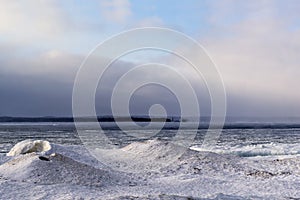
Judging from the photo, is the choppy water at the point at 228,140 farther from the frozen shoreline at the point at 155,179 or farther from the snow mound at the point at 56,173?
the snow mound at the point at 56,173

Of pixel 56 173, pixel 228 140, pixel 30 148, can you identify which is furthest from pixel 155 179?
pixel 228 140

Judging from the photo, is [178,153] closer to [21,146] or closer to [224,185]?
[224,185]

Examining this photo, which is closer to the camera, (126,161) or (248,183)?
(248,183)

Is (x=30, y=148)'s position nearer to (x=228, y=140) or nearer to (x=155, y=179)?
(x=155, y=179)

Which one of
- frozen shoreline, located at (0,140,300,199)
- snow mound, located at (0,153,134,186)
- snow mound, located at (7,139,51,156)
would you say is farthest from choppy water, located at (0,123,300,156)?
snow mound, located at (0,153,134,186)

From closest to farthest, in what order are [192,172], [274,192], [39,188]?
1. [39,188]
2. [274,192]
3. [192,172]

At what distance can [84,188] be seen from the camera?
12.8m

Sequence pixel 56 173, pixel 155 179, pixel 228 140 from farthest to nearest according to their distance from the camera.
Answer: pixel 228 140 → pixel 155 179 → pixel 56 173

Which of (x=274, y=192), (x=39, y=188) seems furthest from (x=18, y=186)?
(x=274, y=192)

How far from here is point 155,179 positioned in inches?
598

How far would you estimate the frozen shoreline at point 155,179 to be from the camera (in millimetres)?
12084

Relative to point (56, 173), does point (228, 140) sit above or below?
above

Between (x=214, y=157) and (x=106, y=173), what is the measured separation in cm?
546

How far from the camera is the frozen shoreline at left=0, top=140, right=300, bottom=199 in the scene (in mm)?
12084
